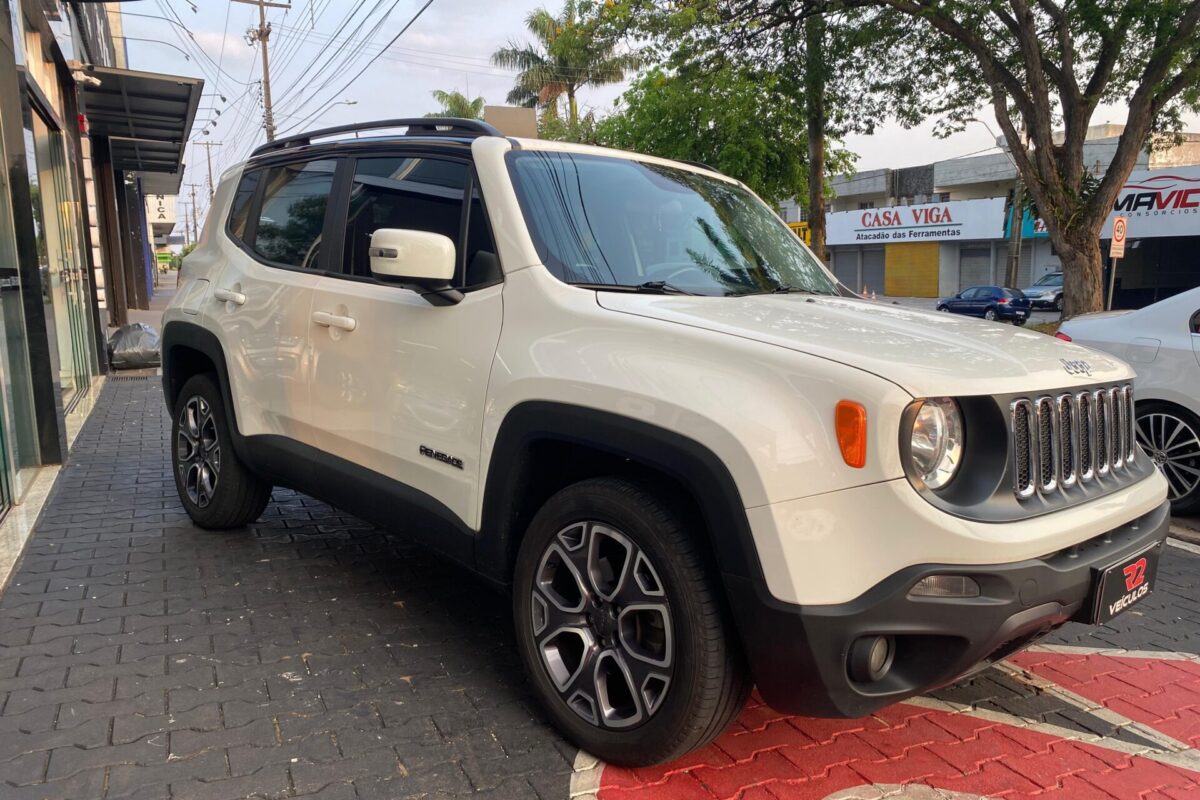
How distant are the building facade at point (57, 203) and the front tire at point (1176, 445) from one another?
22.8 feet

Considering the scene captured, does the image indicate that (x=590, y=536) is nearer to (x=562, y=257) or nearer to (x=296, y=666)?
(x=562, y=257)

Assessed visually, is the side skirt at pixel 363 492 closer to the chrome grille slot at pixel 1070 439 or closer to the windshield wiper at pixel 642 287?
the windshield wiper at pixel 642 287

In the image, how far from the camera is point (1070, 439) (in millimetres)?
2754

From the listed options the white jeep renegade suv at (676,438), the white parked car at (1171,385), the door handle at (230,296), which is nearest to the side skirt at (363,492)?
the white jeep renegade suv at (676,438)

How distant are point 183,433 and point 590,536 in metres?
3.37

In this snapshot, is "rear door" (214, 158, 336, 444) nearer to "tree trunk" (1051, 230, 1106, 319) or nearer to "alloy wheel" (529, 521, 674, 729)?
"alloy wheel" (529, 521, 674, 729)

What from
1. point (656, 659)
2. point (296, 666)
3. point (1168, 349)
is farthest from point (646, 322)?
point (1168, 349)

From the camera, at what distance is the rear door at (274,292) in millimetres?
4164

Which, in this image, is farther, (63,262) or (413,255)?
(63,262)

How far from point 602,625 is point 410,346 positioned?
1.31m

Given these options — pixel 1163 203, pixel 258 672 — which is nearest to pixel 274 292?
pixel 258 672

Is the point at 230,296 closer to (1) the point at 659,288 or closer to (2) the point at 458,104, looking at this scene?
(1) the point at 659,288

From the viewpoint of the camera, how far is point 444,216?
3.58 metres

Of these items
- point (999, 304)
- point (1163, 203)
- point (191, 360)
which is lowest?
point (999, 304)
